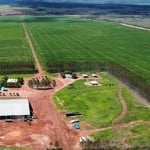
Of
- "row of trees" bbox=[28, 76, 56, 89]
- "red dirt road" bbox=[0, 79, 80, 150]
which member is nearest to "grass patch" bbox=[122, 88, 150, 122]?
"red dirt road" bbox=[0, 79, 80, 150]

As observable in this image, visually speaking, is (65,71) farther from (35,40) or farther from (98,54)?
(35,40)

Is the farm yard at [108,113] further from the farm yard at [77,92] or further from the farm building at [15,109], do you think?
the farm building at [15,109]

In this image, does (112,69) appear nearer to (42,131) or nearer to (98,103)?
(98,103)

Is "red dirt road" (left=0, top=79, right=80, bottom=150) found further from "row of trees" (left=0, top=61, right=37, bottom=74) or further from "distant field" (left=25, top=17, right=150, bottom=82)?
"distant field" (left=25, top=17, right=150, bottom=82)

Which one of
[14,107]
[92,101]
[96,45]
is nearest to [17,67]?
[92,101]

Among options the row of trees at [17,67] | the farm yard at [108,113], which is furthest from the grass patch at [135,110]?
the row of trees at [17,67]

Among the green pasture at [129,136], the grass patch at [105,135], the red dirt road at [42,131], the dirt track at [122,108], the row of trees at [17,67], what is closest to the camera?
the red dirt road at [42,131]
